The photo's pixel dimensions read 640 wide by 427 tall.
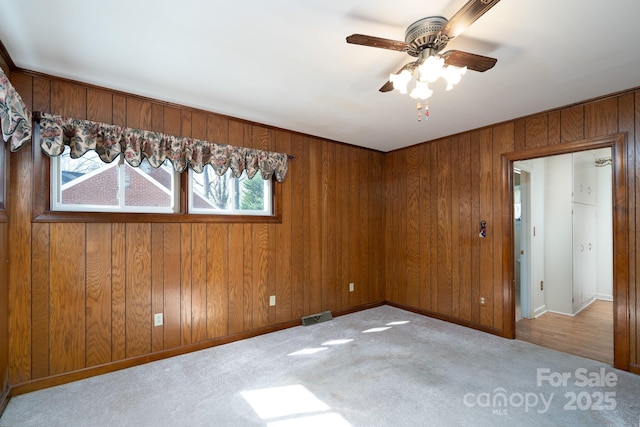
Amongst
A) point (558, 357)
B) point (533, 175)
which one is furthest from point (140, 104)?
point (533, 175)

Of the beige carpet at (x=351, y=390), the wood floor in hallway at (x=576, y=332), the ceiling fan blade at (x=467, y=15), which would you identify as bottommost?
the wood floor in hallway at (x=576, y=332)

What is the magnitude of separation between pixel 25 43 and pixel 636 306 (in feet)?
16.5

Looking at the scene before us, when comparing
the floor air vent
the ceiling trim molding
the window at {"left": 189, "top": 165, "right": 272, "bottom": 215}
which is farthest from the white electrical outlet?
the ceiling trim molding

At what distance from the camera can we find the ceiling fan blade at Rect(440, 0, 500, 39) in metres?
1.23

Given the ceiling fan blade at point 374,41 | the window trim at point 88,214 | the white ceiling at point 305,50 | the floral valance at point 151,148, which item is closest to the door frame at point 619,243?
the white ceiling at point 305,50

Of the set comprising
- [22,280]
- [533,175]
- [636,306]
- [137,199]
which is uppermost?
[533,175]

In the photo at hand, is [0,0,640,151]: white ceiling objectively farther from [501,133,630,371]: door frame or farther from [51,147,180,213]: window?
[51,147,180,213]: window

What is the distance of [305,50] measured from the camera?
2008mm

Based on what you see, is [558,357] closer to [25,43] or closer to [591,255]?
[591,255]

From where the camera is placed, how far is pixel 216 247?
10.3ft

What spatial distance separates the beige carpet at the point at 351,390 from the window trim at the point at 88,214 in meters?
1.31

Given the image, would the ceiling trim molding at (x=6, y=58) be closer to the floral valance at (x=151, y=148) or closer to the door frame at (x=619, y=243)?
the floral valance at (x=151, y=148)

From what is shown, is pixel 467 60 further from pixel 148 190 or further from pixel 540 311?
pixel 540 311

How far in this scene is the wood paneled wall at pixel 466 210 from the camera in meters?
2.60
